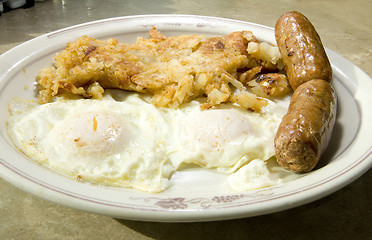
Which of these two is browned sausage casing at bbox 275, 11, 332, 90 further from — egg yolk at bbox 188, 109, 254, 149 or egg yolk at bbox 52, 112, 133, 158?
egg yolk at bbox 52, 112, 133, 158

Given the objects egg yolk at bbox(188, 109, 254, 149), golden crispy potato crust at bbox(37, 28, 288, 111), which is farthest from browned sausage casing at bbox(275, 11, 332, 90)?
egg yolk at bbox(188, 109, 254, 149)

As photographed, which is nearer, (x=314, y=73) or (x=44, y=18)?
(x=314, y=73)

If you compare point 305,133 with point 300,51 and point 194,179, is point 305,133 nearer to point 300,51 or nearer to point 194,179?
point 194,179

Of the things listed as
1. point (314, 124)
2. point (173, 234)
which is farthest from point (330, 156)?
point (173, 234)

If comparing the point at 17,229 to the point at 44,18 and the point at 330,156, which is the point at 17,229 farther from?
the point at 44,18

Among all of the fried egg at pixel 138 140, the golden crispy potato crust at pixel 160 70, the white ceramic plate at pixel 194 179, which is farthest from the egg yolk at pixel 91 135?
the golden crispy potato crust at pixel 160 70

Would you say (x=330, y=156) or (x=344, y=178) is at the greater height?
(x=344, y=178)

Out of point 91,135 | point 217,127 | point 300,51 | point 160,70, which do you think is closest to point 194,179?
point 217,127
